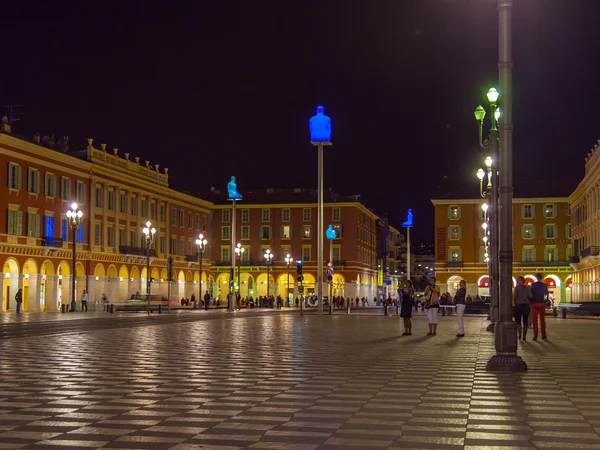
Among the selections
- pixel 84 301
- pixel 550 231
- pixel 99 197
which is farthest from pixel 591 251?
pixel 84 301

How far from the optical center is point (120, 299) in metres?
79.1

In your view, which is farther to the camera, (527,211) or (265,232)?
(265,232)

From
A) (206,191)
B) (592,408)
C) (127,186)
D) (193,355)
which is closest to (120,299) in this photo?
(127,186)

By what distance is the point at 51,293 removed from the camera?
222 feet

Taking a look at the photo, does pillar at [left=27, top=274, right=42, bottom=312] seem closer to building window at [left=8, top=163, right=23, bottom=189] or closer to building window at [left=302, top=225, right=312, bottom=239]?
building window at [left=8, top=163, right=23, bottom=189]

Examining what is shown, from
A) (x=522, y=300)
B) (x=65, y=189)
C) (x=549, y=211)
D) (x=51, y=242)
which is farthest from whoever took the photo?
(x=549, y=211)

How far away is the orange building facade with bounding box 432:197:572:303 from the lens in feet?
358

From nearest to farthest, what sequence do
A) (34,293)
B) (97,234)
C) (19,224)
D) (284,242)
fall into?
(19,224) → (34,293) → (97,234) → (284,242)

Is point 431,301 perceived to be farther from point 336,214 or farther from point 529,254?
point 336,214

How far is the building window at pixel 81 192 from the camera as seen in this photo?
237 ft

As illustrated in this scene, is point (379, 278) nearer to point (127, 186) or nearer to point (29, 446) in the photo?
point (127, 186)

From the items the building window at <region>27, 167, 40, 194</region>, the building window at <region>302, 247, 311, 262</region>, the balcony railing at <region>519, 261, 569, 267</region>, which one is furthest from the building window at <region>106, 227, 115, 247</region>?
the balcony railing at <region>519, 261, 569, 267</region>

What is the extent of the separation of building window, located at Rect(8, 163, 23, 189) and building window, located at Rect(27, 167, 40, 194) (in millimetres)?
1278

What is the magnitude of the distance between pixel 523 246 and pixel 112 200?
179 ft
